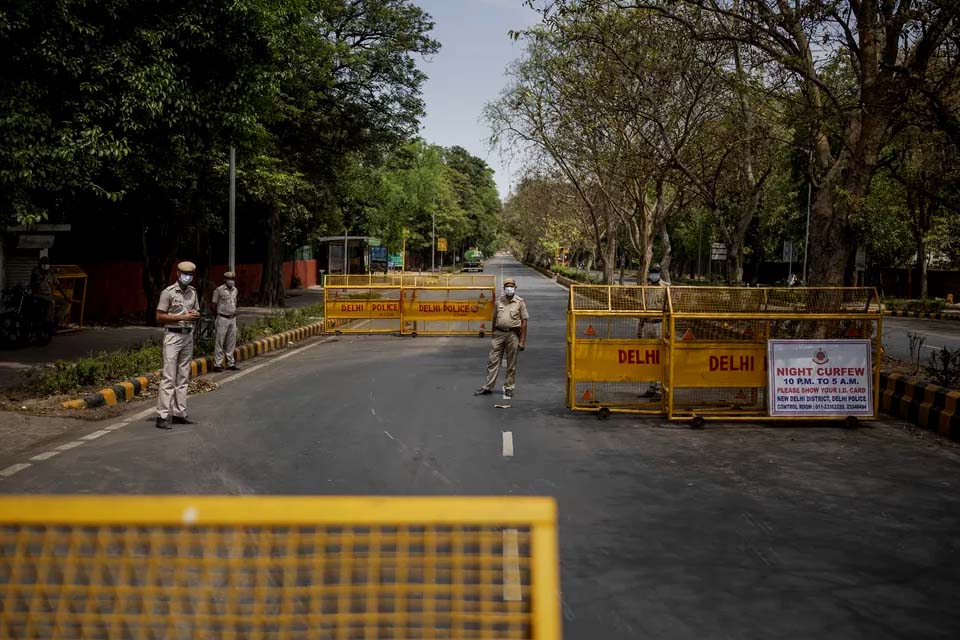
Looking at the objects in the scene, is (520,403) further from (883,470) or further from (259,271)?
(259,271)

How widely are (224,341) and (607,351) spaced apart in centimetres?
721

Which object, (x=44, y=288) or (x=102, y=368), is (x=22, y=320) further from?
(x=102, y=368)

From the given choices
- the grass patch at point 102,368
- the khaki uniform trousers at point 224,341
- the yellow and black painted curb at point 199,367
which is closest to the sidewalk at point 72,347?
the grass patch at point 102,368

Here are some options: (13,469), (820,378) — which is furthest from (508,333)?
(13,469)

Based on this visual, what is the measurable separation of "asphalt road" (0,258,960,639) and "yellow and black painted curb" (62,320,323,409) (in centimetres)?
56

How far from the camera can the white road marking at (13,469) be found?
7.79 meters

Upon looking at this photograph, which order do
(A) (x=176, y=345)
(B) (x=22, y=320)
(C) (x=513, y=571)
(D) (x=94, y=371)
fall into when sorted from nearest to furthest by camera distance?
(C) (x=513, y=571) < (A) (x=176, y=345) < (D) (x=94, y=371) < (B) (x=22, y=320)

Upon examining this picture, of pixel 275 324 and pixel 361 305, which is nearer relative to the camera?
pixel 275 324

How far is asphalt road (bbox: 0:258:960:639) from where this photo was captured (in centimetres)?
504

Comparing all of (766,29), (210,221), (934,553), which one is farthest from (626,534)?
(210,221)

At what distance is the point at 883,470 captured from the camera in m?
8.63

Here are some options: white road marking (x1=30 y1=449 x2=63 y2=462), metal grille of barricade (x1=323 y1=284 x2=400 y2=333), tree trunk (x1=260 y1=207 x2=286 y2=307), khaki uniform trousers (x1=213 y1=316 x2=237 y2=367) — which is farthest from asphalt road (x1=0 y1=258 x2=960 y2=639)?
tree trunk (x1=260 y1=207 x2=286 y2=307)

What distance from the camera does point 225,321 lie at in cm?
1540

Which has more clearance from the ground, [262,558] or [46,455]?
[262,558]
